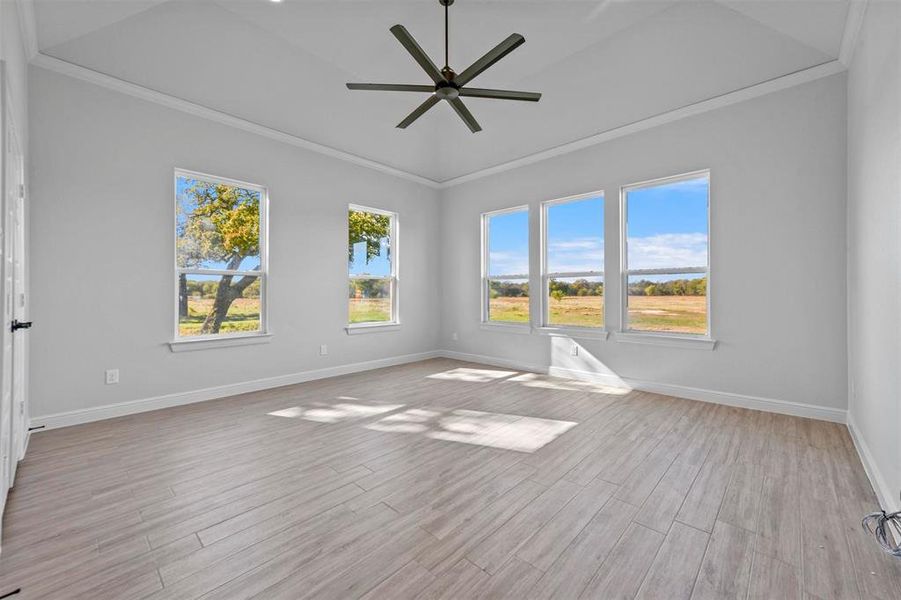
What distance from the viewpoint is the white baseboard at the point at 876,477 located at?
6.01 ft

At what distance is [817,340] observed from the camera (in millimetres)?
3273

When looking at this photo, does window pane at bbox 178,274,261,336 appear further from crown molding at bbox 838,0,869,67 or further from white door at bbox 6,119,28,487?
crown molding at bbox 838,0,869,67

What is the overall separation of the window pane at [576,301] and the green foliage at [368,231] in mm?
2584

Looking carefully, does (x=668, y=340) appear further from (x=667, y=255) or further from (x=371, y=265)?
(x=371, y=265)

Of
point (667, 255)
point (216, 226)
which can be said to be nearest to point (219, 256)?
point (216, 226)

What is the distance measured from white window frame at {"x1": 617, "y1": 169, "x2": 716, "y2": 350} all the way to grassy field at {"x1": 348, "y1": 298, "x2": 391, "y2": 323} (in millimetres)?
3290

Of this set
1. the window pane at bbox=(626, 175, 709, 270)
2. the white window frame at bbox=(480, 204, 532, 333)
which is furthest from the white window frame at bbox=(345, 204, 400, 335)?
the window pane at bbox=(626, 175, 709, 270)

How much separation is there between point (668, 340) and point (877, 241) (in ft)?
6.71

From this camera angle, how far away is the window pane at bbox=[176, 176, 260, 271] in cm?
383

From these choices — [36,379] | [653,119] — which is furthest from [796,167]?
[36,379]

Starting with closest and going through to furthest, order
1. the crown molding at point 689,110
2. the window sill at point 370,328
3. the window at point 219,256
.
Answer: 1. the crown molding at point 689,110
2. the window at point 219,256
3. the window sill at point 370,328

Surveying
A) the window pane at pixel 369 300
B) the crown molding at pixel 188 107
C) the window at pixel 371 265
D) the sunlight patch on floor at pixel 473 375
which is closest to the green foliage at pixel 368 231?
the window at pixel 371 265

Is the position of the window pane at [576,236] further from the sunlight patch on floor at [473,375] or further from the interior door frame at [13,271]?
the interior door frame at [13,271]

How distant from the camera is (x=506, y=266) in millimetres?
5723
